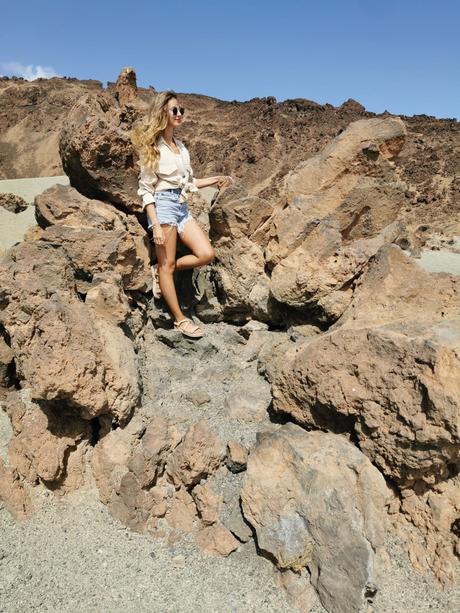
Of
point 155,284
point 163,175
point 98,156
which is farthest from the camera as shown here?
point 155,284

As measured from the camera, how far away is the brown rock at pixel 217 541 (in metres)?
2.48

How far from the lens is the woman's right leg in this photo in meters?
3.38

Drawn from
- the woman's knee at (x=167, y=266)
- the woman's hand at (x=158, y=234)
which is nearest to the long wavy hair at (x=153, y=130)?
the woman's hand at (x=158, y=234)

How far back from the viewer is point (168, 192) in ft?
10.9

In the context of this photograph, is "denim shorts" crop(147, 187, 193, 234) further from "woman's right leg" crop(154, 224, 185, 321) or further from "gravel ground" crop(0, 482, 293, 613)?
"gravel ground" crop(0, 482, 293, 613)

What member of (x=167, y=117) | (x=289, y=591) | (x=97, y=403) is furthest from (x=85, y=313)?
(x=289, y=591)

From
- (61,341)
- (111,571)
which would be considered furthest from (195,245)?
(111,571)

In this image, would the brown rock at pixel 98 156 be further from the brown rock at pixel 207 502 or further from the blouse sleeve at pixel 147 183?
the brown rock at pixel 207 502

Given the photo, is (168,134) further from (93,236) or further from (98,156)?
(93,236)

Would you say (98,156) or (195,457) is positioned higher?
(98,156)

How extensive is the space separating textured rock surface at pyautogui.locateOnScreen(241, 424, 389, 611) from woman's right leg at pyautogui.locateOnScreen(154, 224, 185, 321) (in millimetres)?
1375

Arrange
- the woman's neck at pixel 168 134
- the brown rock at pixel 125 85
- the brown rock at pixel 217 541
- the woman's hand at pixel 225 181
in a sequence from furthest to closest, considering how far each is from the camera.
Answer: the brown rock at pixel 125 85, the woman's hand at pixel 225 181, the woman's neck at pixel 168 134, the brown rock at pixel 217 541

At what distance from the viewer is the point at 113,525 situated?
259 centimetres

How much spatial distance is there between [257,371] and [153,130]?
1.89 meters
